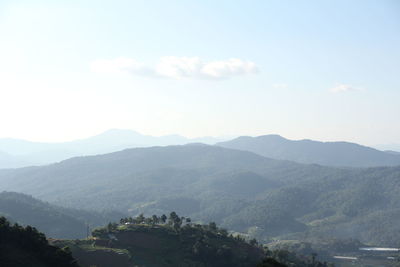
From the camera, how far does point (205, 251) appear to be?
140 metres

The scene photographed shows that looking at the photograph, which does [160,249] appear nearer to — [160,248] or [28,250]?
[160,248]

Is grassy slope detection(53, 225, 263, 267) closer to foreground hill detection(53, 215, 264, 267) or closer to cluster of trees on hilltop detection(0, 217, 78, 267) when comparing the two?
foreground hill detection(53, 215, 264, 267)

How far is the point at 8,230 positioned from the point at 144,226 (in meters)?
57.5

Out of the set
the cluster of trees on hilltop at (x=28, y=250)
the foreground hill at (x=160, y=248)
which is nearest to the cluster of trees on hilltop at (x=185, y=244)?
the foreground hill at (x=160, y=248)

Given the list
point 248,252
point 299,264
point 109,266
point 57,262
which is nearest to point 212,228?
point 248,252

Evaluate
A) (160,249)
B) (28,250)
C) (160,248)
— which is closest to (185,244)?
(160,248)

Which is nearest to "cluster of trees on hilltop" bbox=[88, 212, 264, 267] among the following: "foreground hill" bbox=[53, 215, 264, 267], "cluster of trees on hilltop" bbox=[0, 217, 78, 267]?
"foreground hill" bbox=[53, 215, 264, 267]

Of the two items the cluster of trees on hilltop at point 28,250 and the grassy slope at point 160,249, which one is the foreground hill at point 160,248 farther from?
the cluster of trees on hilltop at point 28,250

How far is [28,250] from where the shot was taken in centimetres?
9650

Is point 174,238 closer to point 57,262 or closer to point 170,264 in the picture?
point 170,264

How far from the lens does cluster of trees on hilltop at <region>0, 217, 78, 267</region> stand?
9118cm

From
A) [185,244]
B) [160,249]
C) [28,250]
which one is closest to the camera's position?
[28,250]

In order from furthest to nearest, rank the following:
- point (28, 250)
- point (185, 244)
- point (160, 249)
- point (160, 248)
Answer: point (185, 244)
point (160, 248)
point (160, 249)
point (28, 250)

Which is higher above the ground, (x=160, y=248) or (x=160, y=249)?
(x=160, y=248)
